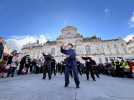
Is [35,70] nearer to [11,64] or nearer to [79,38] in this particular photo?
[11,64]

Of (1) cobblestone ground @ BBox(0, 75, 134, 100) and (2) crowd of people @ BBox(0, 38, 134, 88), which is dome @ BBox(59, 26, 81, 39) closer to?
(2) crowd of people @ BBox(0, 38, 134, 88)

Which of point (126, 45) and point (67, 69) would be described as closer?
point (67, 69)

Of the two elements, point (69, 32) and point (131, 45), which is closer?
point (131, 45)

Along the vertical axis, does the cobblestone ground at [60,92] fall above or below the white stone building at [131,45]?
below

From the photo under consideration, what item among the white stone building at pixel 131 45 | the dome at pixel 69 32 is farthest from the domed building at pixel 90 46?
the white stone building at pixel 131 45

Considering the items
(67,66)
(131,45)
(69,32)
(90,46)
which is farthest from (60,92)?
(131,45)

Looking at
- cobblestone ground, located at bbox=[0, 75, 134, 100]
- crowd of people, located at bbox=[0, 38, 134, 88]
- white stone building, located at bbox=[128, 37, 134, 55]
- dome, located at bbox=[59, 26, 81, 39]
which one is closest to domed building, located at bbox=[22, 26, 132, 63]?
dome, located at bbox=[59, 26, 81, 39]

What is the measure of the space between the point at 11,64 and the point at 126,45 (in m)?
49.9

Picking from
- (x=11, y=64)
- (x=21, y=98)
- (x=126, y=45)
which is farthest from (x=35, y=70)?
(x=126, y=45)

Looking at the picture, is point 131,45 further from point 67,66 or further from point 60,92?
point 60,92

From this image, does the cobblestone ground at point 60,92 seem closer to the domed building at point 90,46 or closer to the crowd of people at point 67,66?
the crowd of people at point 67,66

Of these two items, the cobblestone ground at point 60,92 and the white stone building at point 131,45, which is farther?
the white stone building at point 131,45

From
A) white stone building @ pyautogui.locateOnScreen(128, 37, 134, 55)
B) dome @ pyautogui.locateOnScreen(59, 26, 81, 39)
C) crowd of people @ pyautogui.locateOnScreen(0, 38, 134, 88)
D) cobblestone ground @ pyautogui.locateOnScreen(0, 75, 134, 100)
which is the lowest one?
cobblestone ground @ pyautogui.locateOnScreen(0, 75, 134, 100)

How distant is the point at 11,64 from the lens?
11.6 m
